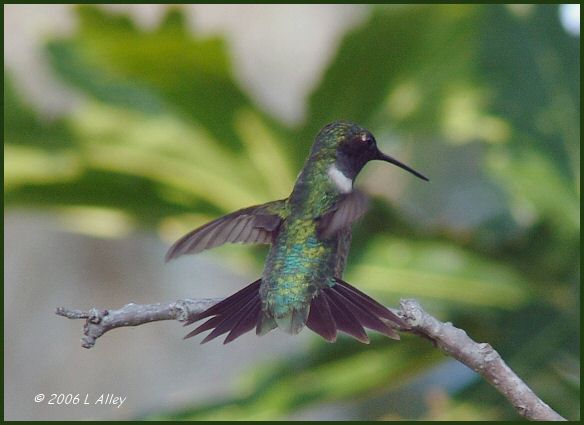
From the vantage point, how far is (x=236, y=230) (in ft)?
5.89

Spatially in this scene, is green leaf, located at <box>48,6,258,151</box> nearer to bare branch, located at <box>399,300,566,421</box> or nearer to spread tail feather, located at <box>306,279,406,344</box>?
spread tail feather, located at <box>306,279,406,344</box>

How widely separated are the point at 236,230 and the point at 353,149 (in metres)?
0.32

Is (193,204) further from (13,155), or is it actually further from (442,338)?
(442,338)

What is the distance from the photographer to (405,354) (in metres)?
3.10

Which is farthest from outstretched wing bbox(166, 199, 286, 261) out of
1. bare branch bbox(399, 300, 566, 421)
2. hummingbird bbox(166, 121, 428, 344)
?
bare branch bbox(399, 300, 566, 421)

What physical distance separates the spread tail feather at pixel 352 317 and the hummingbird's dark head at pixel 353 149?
1.11ft

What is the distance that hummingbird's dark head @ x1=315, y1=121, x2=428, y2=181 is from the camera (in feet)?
6.17

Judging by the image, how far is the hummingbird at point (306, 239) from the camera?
1626 millimetres

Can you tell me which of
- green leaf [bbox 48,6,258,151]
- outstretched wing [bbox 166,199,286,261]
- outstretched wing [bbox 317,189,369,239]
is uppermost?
green leaf [bbox 48,6,258,151]

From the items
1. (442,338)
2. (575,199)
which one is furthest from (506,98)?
(442,338)

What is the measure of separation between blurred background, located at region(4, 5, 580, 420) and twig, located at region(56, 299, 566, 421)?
163 centimetres

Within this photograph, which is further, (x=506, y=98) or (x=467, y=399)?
(x=506, y=98)

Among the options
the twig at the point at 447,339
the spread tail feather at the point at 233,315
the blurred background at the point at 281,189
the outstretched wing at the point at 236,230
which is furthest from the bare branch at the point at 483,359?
the blurred background at the point at 281,189

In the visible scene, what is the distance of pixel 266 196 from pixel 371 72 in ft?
2.06
